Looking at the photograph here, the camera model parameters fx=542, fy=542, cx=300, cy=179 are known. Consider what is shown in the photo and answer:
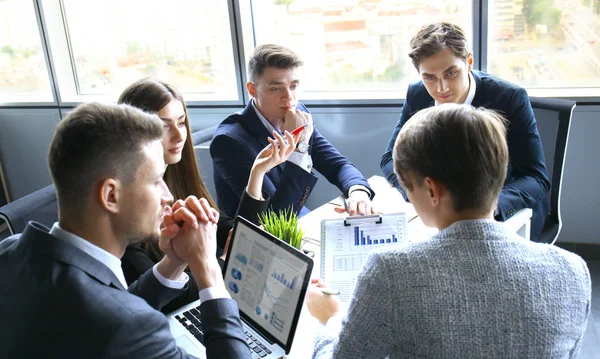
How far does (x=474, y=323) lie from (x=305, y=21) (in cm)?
271

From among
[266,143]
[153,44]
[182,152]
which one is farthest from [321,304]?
[153,44]

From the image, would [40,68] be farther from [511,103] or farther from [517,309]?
[517,309]

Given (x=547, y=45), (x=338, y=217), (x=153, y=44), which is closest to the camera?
(x=338, y=217)

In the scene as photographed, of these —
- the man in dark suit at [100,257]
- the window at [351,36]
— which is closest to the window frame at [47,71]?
the window at [351,36]

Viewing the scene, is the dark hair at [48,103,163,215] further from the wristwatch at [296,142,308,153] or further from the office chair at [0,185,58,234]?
the wristwatch at [296,142,308,153]

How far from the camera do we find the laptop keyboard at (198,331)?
1275mm

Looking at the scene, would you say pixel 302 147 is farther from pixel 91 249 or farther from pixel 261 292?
pixel 91 249

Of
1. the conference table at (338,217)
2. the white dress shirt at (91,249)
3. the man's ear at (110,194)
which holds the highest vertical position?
the man's ear at (110,194)

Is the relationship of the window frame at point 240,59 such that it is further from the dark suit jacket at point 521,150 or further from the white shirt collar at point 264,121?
the white shirt collar at point 264,121

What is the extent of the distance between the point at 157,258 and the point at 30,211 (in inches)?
15.6

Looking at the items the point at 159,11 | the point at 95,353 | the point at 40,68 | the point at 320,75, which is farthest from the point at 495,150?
the point at 40,68

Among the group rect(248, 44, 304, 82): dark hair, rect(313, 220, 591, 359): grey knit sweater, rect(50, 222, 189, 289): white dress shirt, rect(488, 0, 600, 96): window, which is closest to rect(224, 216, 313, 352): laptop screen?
rect(313, 220, 591, 359): grey knit sweater

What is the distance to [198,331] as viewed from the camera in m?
1.38

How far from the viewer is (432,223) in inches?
44.2
